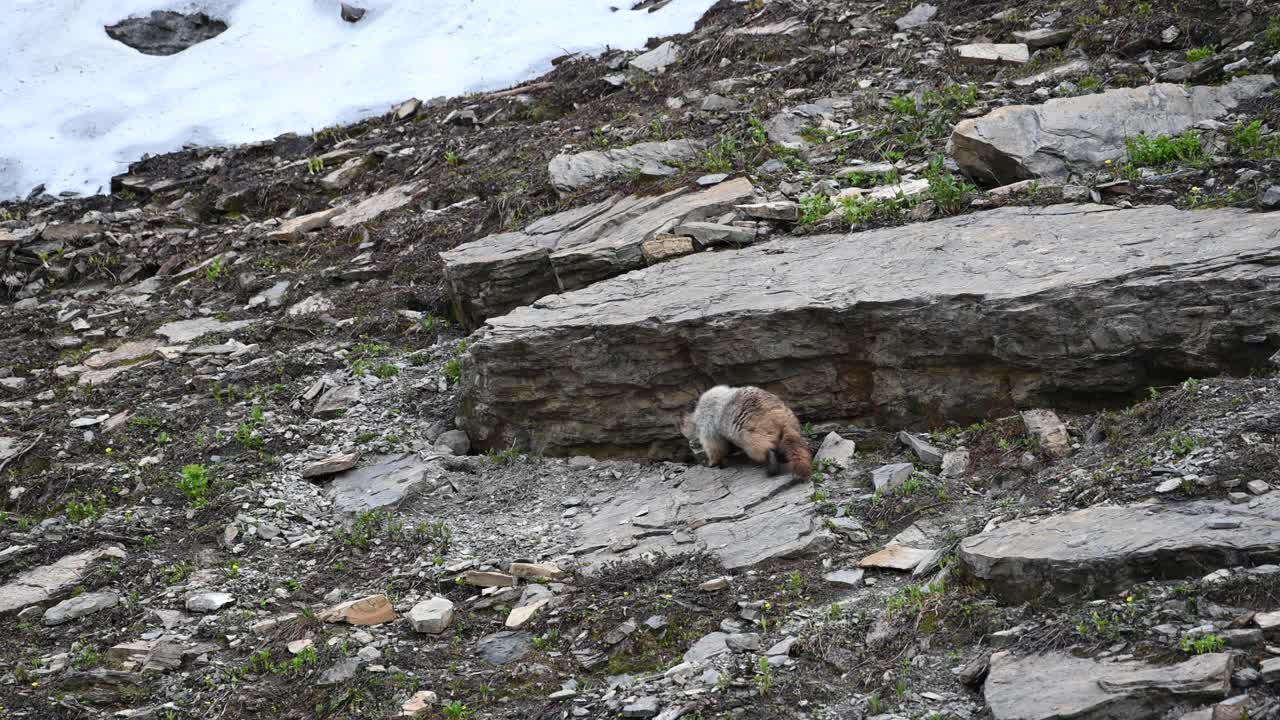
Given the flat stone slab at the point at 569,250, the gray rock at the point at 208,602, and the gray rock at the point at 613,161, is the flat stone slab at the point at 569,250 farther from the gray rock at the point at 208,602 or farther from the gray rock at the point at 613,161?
Result: the gray rock at the point at 208,602

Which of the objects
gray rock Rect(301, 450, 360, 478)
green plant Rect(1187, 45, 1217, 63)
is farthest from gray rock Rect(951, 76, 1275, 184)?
gray rock Rect(301, 450, 360, 478)

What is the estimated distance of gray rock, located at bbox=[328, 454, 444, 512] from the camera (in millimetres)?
9078

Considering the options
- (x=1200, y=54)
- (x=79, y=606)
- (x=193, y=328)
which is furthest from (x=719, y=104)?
(x=79, y=606)

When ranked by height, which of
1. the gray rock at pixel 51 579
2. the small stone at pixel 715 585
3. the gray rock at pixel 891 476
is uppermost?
the gray rock at pixel 891 476

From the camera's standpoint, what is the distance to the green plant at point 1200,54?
37.6 ft

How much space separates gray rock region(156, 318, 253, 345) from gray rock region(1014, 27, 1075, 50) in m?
10.5

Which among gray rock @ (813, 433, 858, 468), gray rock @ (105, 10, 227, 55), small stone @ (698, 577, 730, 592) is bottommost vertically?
small stone @ (698, 577, 730, 592)

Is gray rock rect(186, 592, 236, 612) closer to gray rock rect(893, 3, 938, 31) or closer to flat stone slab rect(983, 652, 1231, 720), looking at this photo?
flat stone slab rect(983, 652, 1231, 720)

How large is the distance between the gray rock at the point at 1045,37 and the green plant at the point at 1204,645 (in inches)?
407

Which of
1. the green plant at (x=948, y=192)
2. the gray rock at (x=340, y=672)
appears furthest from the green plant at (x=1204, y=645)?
the green plant at (x=948, y=192)

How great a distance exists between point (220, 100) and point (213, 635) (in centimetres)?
1405

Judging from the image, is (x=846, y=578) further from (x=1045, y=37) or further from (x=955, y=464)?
(x=1045, y=37)

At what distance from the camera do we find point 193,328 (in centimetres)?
1276

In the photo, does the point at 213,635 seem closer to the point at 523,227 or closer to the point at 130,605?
the point at 130,605
